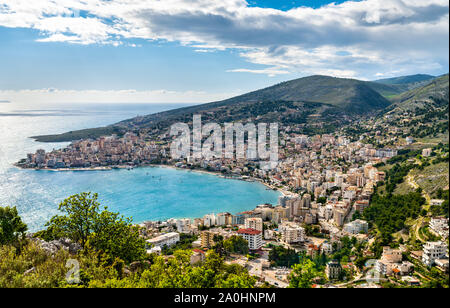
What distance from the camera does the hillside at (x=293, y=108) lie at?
Result: 30.7 metres

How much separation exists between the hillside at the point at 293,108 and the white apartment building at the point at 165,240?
2266 centimetres

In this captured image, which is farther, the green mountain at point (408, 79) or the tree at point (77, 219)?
the green mountain at point (408, 79)

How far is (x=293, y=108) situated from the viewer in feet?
112

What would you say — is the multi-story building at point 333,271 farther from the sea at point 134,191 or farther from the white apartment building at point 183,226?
the sea at point 134,191

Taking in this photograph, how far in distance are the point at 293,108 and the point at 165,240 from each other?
2808 cm

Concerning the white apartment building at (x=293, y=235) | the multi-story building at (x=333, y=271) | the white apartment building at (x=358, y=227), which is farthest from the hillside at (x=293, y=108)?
the multi-story building at (x=333, y=271)

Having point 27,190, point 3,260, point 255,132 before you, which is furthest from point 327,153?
point 3,260

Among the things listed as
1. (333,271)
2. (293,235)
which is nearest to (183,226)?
(293,235)

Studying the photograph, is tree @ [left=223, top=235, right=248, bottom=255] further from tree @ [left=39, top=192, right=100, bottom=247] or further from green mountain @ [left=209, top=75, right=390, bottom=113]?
green mountain @ [left=209, top=75, right=390, bottom=113]

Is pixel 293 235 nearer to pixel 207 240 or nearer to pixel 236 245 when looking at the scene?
pixel 236 245

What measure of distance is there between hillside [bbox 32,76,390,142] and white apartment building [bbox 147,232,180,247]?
22.7m

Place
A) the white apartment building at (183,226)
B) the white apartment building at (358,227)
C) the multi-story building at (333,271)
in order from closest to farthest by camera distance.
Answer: the multi-story building at (333,271), the white apartment building at (358,227), the white apartment building at (183,226)
